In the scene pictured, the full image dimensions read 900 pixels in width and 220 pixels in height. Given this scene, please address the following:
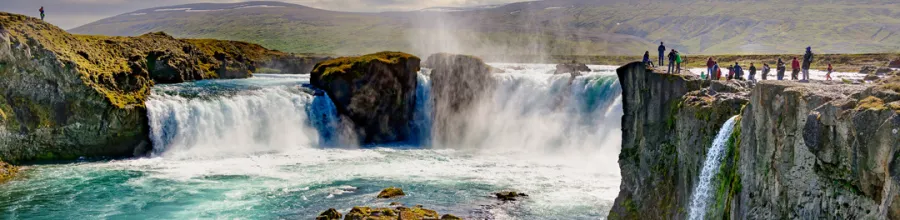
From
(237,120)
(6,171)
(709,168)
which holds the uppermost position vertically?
(709,168)

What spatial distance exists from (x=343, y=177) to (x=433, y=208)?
422 inches

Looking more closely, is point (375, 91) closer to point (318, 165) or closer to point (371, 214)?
point (318, 165)

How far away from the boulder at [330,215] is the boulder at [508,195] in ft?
30.8

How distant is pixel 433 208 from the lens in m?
35.2

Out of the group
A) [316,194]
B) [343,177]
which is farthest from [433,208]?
[343,177]

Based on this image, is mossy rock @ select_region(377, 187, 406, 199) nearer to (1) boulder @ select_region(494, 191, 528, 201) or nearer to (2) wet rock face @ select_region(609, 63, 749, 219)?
(1) boulder @ select_region(494, 191, 528, 201)

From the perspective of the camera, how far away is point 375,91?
6119 centimetres

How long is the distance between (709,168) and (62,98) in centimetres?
4411

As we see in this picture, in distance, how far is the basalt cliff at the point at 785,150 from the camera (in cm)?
1291

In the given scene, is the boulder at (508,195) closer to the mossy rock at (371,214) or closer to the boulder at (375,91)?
the mossy rock at (371,214)

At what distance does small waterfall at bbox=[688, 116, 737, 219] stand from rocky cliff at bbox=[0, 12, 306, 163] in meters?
42.5

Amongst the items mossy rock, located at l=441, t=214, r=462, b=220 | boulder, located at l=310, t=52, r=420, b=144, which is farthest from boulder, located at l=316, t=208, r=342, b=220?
boulder, located at l=310, t=52, r=420, b=144

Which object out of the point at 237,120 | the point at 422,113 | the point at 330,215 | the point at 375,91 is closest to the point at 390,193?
the point at 330,215

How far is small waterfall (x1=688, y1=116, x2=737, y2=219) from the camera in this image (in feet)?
66.9
